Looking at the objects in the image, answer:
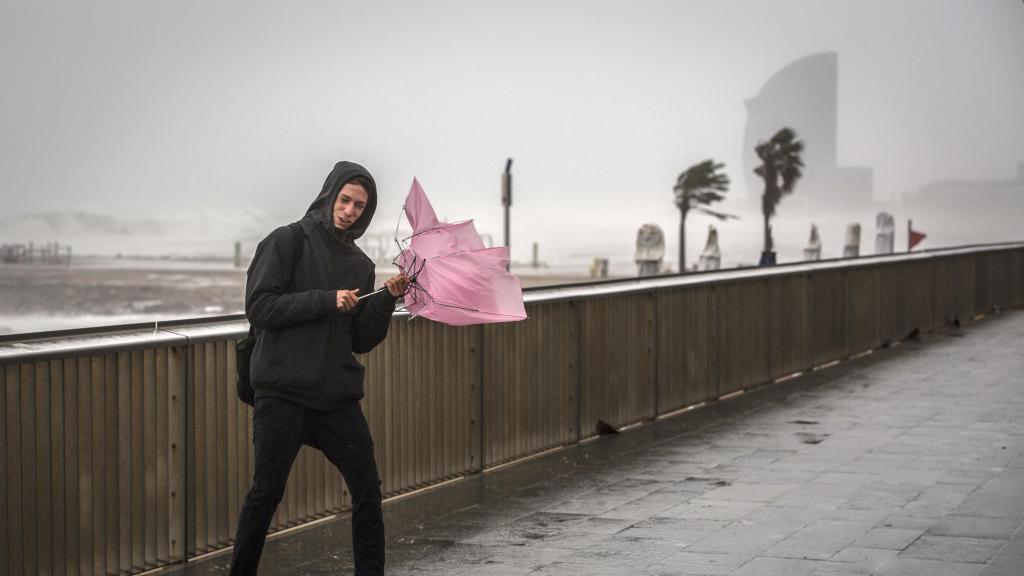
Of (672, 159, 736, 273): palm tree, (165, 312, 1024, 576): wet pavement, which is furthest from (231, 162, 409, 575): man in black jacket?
(672, 159, 736, 273): palm tree

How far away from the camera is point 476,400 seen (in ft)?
27.0

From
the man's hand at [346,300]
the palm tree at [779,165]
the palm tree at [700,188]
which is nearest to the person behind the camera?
the man's hand at [346,300]

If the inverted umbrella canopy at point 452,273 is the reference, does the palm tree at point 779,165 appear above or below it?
above

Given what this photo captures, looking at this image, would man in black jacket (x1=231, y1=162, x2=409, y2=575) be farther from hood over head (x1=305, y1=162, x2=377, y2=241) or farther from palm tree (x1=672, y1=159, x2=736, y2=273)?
palm tree (x1=672, y1=159, x2=736, y2=273)

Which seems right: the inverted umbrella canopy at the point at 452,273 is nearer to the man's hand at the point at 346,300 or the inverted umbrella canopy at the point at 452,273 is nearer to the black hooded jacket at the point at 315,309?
the black hooded jacket at the point at 315,309

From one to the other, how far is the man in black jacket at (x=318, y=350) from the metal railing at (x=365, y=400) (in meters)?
0.93

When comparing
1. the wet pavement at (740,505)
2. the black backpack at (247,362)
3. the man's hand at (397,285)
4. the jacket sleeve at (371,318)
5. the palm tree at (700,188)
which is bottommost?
the wet pavement at (740,505)

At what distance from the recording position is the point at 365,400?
7.13m

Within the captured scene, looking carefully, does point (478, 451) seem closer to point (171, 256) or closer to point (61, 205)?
point (61, 205)

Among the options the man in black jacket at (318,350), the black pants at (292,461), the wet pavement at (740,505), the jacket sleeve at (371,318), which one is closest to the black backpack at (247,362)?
the man in black jacket at (318,350)

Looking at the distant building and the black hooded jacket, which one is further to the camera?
the distant building

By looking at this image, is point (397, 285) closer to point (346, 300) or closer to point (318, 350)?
point (346, 300)

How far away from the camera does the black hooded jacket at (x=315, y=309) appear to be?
15.7 feet

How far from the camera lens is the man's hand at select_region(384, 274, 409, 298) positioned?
477cm
